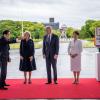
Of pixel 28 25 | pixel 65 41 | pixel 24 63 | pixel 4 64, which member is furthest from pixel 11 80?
pixel 65 41

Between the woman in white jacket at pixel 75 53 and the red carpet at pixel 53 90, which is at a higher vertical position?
the woman in white jacket at pixel 75 53

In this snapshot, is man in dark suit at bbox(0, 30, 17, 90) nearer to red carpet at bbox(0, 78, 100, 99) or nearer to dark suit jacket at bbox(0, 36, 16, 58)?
dark suit jacket at bbox(0, 36, 16, 58)

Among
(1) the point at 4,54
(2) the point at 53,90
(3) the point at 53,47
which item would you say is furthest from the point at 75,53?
(1) the point at 4,54

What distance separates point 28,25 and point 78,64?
92.1 ft

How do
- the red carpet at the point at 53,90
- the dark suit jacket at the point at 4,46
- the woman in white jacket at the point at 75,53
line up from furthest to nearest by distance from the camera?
1. the woman in white jacket at the point at 75,53
2. the dark suit jacket at the point at 4,46
3. the red carpet at the point at 53,90

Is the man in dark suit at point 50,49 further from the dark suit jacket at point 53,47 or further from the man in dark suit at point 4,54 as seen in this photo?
the man in dark suit at point 4,54

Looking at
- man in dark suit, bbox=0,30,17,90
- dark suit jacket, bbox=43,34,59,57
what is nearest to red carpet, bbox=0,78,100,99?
man in dark suit, bbox=0,30,17,90

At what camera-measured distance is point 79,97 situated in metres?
7.69

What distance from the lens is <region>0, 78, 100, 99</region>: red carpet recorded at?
7907mm

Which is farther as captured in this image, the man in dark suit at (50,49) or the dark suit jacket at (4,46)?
the man in dark suit at (50,49)

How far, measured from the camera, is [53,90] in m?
8.59

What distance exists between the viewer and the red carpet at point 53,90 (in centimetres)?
791

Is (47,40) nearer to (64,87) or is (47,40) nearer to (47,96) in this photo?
(64,87)

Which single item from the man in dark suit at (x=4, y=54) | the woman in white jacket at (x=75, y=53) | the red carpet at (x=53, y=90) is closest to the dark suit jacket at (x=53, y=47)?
the woman in white jacket at (x=75, y=53)
